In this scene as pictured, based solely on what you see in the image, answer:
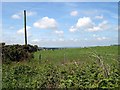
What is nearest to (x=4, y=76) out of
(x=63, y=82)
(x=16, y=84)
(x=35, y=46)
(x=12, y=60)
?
(x=16, y=84)

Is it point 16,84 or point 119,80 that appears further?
point 16,84

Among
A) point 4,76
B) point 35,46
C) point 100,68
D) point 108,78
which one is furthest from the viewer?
point 35,46

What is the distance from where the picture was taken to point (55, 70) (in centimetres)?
995

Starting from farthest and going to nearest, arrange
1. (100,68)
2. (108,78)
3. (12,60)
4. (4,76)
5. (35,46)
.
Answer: (35,46) < (12,60) < (4,76) < (100,68) < (108,78)

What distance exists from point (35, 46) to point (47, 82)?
11.3m

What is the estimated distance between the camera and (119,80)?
891cm

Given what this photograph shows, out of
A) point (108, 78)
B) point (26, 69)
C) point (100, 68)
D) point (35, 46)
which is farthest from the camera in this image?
point (35, 46)

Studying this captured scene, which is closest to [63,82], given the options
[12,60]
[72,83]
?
[72,83]

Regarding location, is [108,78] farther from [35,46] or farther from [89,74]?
[35,46]

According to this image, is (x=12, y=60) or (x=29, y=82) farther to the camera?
(x=12, y=60)

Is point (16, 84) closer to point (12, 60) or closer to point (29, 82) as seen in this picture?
point (29, 82)

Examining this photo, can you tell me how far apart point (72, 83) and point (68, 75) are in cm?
51

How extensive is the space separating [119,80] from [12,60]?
7.87 meters

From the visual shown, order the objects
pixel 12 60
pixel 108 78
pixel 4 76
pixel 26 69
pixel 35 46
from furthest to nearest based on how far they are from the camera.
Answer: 1. pixel 35 46
2. pixel 12 60
3. pixel 26 69
4. pixel 4 76
5. pixel 108 78
